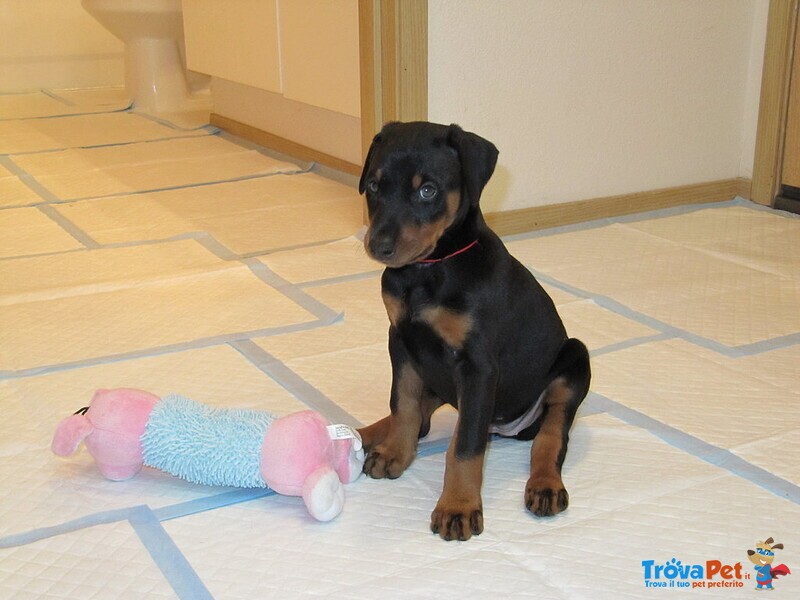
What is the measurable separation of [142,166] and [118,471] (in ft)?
8.32

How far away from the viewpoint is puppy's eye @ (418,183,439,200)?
1.45 metres

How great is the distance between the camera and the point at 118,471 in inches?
60.1

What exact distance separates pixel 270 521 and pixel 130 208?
2.08 m

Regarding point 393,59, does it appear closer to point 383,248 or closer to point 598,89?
point 598,89

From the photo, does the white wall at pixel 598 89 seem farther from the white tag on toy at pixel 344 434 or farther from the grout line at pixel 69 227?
the white tag on toy at pixel 344 434

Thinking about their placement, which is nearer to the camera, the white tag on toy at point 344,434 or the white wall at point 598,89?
the white tag on toy at point 344,434

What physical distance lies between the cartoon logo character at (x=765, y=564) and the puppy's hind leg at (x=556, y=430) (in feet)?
0.88

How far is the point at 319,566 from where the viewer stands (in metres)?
1.32

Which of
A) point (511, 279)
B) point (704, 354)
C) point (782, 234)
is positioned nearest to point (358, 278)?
point (704, 354)

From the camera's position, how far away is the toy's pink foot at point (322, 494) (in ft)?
4.57

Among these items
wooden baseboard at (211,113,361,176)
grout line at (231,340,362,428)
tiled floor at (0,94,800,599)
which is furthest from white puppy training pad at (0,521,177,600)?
wooden baseboard at (211,113,361,176)

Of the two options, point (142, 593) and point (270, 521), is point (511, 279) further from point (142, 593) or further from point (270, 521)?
point (142, 593)

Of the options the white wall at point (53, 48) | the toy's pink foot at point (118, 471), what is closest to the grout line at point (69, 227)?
the toy's pink foot at point (118, 471)

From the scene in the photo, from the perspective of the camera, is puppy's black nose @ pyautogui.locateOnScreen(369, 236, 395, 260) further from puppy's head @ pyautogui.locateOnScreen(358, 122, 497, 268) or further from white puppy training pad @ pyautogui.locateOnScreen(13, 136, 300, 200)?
white puppy training pad @ pyautogui.locateOnScreen(13, 136, 300, 200)
